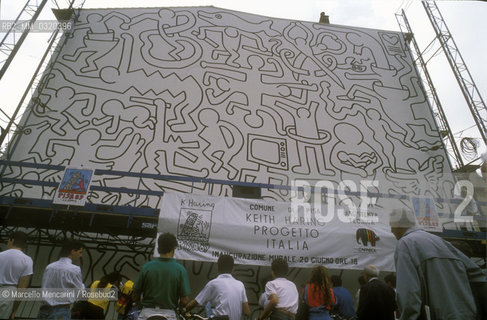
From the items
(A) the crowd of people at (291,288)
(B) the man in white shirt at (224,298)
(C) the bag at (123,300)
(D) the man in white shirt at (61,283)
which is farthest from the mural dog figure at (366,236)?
(D) the man in white shirt at (61,283)

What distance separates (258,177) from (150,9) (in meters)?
8.04

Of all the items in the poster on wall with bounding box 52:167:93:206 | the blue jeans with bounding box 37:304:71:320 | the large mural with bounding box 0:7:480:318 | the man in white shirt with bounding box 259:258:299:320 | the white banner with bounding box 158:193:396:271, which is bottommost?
the blue jeans with bounding box 37:304:71:320

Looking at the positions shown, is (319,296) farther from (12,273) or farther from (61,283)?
(12,273)

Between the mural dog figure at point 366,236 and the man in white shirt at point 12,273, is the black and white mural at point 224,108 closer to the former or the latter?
→ the mural dog figure at point 366,236

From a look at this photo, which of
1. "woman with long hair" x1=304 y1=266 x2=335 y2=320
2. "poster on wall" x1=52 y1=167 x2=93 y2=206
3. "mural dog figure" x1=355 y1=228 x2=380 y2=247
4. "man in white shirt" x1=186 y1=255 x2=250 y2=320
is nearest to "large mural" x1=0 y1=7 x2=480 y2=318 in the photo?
"mural dog figure" x1=355 y1=228 x2=380 y2=247

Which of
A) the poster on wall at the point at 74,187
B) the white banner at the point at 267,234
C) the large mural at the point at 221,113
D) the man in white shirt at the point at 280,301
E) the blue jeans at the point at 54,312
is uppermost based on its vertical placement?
the large mural at the point at 221,113

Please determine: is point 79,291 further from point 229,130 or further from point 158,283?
point 229,130

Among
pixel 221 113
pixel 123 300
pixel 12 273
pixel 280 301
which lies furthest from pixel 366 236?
pixel 12 273

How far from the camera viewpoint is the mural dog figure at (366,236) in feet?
22.3

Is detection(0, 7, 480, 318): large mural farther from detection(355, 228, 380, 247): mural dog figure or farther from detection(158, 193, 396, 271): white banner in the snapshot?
detection(158, 193, 396, 271): white banner

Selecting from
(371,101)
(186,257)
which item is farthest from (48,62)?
(371,101)

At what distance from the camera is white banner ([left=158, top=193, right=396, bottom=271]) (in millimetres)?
6324

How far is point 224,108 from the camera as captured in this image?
10500 mm

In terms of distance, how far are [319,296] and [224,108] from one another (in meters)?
7.30
